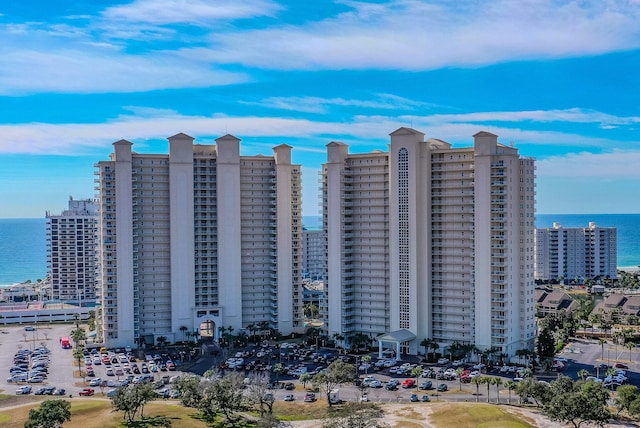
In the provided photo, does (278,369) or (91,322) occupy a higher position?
(278,369)

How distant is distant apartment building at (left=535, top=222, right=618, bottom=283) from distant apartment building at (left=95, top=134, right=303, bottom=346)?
94908 millimetres

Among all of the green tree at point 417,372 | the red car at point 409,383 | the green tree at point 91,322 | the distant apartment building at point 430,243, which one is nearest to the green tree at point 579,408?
the green tree at point 417,372

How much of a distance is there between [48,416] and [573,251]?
5974 inches

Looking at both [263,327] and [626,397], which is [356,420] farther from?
[263,327]

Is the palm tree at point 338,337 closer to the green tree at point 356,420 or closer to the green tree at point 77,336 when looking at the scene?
the green tree at point 356,420

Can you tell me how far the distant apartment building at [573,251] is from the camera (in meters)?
176

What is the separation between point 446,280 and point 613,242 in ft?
349

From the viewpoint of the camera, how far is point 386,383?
3051 inches

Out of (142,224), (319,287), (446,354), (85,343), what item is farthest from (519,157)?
(319,287)

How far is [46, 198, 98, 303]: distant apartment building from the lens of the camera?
14238cm

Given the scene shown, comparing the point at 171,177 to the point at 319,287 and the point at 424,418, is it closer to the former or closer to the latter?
the point at 424,418

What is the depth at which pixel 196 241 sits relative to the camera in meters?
102

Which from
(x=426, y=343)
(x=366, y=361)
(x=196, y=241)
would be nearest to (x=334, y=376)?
(x=366, y=361)

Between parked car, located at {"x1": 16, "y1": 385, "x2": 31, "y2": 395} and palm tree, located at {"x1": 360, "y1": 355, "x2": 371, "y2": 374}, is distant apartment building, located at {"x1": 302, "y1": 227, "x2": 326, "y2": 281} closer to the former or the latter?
palm tree, located at {"x1": 360, "y1": 355, "x2": 371, "y2": 374}
